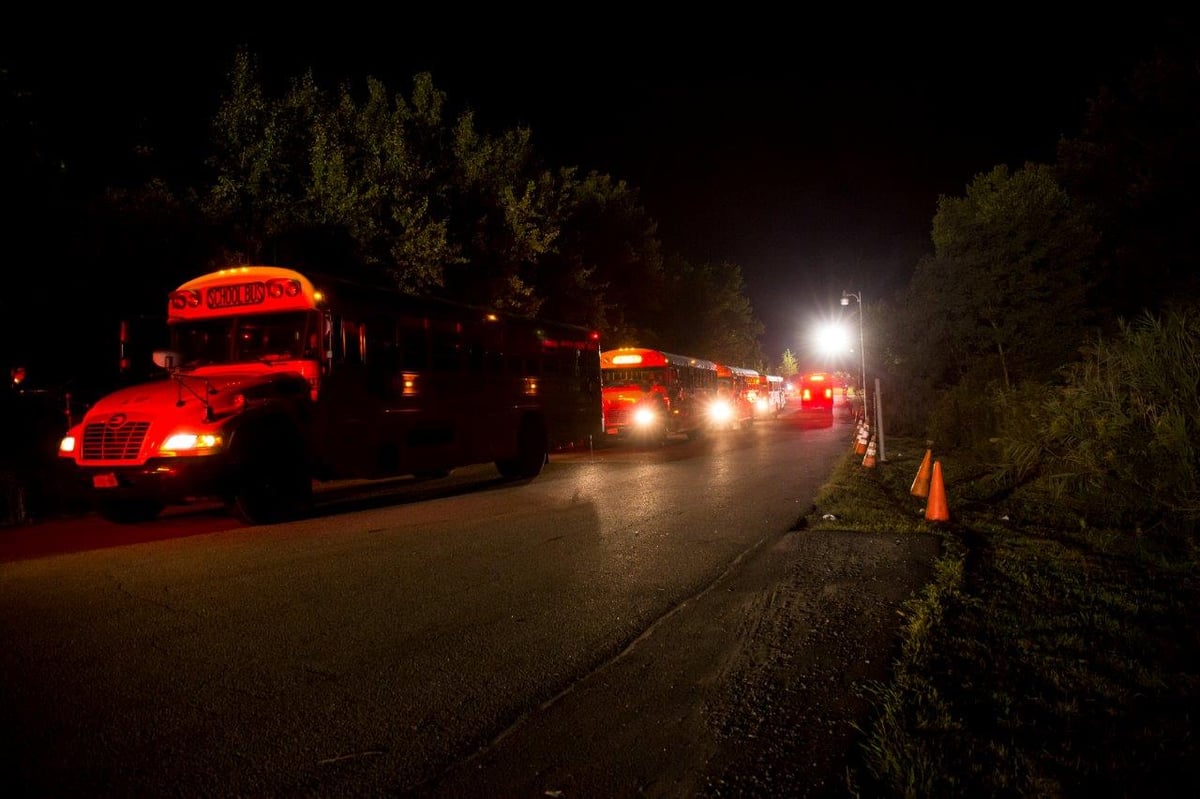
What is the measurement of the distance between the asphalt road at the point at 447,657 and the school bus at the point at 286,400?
836mm

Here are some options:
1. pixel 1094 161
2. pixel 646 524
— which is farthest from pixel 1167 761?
pixel 1094 161

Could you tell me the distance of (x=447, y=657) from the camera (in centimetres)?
425

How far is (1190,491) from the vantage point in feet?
22.2

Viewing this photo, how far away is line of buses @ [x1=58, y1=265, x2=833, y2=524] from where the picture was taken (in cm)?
804

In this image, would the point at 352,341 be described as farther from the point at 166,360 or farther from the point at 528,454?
the point at 528,454

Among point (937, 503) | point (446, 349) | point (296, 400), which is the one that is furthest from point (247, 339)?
point (937, 503)

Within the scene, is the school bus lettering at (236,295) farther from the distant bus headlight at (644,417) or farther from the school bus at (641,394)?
the distant bus headlight at (644,417)

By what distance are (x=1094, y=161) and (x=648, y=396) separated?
25297mm

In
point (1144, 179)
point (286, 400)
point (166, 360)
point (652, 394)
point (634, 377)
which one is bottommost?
Result: point (286, 400)

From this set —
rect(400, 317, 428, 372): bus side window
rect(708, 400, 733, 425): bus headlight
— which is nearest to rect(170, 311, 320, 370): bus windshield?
rect(400, 317, 428, 372): bus side window

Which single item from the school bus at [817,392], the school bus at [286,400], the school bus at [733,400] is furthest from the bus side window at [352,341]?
the school bus at [817,392]

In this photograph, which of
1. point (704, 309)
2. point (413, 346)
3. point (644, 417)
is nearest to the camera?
point (413, 346)

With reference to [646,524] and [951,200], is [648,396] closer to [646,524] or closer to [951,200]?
[646,524]

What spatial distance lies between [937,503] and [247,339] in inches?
362
